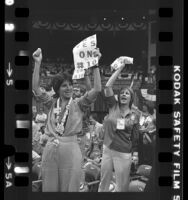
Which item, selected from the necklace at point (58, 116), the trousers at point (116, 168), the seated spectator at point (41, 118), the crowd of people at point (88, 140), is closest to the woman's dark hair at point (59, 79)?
the crowd of people at point (88, 140)

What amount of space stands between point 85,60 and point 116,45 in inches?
12.8

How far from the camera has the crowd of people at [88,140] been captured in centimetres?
699

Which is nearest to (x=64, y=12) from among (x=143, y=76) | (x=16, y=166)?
(x=143, y=76)

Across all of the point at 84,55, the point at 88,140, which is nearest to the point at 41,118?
the point at 88,140

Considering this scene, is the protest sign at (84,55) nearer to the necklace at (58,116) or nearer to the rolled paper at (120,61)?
the rolled paper at (120,61)

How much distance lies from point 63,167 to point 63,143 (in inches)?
9.1

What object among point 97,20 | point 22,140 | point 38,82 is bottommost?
point 22,140

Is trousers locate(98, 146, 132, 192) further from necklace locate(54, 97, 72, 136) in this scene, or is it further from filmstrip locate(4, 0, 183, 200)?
necklace locate(54, 97, 72, 136)

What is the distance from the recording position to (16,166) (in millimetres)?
6566

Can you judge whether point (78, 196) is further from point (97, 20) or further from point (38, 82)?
point (97, 20)

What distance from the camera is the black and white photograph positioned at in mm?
6848

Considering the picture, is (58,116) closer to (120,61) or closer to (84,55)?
(84,55)

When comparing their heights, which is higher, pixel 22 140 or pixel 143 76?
pixel 143 76

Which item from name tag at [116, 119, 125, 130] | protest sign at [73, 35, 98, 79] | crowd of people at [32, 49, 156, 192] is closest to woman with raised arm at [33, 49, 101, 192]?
crowd of people at [32, 49, 156, 192]
